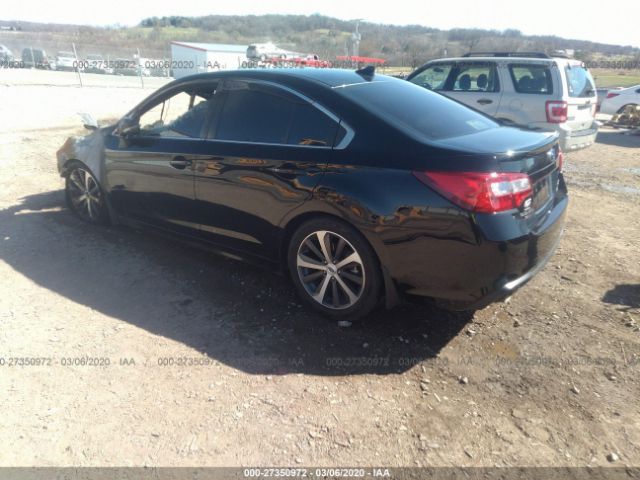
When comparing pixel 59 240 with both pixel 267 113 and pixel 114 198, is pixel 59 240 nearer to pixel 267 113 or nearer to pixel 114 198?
pixel 114 198

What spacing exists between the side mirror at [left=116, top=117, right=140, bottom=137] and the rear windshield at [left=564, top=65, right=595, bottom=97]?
6685mm

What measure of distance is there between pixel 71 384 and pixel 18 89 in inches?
809

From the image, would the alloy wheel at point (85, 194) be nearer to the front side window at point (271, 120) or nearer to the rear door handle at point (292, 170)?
the front side window at point (271, 120)

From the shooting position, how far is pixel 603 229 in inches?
212

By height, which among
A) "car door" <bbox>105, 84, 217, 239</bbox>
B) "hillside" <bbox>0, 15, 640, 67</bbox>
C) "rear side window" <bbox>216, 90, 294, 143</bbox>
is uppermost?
"hillside" <bbox>0, 15, 640, 67</bbox>

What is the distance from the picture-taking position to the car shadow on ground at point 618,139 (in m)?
11.8

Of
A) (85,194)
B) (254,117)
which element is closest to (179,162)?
(254,117)

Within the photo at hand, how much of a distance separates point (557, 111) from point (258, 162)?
5944 millimetres

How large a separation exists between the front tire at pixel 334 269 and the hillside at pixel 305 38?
3244cm

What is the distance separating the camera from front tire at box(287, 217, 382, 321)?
126 inches

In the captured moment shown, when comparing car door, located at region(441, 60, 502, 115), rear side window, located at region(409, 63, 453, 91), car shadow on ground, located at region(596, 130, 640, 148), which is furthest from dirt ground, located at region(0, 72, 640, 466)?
car shadow on ground, located at region(596, 130, 640, 148)

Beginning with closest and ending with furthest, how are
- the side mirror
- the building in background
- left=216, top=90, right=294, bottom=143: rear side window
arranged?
left=216, top=90, right=294, bottom=143: rear side window, the side mirror, the building in background

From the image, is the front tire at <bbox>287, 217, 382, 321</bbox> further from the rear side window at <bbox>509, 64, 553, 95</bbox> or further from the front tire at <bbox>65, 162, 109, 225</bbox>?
the rear side window at <bbox>509, 64, 553, 95</bbox>

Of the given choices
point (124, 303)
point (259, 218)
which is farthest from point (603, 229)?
point (124, 303)
